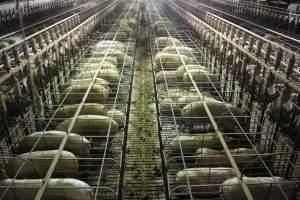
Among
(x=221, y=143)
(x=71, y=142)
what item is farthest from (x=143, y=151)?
(x=221, y=143)

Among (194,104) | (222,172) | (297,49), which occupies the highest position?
(297,49)

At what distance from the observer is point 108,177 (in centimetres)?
525

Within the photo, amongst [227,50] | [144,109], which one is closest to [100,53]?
[144,109]

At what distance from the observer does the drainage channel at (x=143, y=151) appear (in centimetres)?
514

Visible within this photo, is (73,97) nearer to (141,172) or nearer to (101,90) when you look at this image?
(101,90)

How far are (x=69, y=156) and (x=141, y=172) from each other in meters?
1.51

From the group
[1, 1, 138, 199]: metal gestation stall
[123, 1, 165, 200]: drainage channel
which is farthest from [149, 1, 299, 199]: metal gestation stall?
[1, 1, 138, 199]: metal gestation stall

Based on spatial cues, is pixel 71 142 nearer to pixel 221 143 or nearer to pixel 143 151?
pixel 143 151

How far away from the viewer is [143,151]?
6242 millimetres

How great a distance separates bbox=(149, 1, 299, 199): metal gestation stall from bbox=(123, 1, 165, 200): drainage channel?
347 millimetres

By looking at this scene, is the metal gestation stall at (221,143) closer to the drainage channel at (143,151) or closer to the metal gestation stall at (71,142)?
the drainage channel at (143,151)

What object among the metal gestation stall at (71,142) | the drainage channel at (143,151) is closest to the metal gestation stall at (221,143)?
the drainage channel at (143,151)

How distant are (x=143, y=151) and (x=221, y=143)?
1903 mm

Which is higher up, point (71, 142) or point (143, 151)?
point (71, 142)
